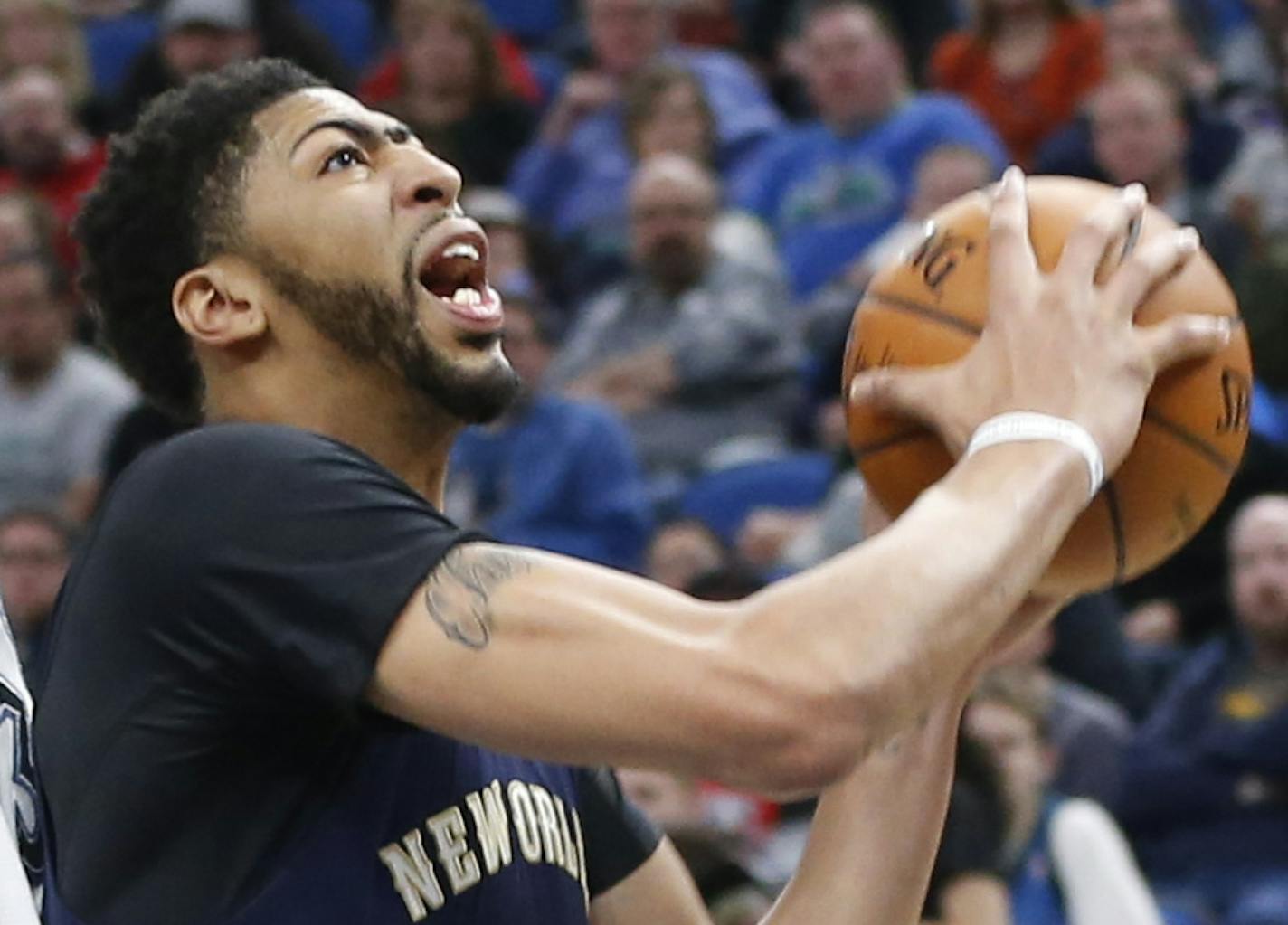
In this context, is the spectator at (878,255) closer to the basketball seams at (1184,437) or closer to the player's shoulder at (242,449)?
the basketball seams at (1184,437)

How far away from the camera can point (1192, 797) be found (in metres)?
6.45

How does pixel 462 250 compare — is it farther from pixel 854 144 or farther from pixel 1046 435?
pixel 854 144

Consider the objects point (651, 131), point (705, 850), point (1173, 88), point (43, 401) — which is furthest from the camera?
point (651, 131)

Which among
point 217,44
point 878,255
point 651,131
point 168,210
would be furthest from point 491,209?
point 168,210

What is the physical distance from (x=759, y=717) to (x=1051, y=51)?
293 inches

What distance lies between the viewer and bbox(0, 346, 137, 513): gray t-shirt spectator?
7.96m

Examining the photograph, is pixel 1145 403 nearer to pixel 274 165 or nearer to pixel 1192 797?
pixel 274 165

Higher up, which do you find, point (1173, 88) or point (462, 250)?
point (462, 250)

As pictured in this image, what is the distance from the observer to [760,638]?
2264mm

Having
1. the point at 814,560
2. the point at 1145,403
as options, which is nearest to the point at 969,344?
the point at 1145,403

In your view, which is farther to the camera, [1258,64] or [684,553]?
[1258,64]

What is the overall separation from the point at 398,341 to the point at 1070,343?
2.30 ft

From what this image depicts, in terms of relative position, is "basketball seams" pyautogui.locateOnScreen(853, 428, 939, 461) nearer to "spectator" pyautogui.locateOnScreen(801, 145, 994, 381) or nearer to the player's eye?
the player's eye

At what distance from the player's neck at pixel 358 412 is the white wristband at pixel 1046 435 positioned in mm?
626
